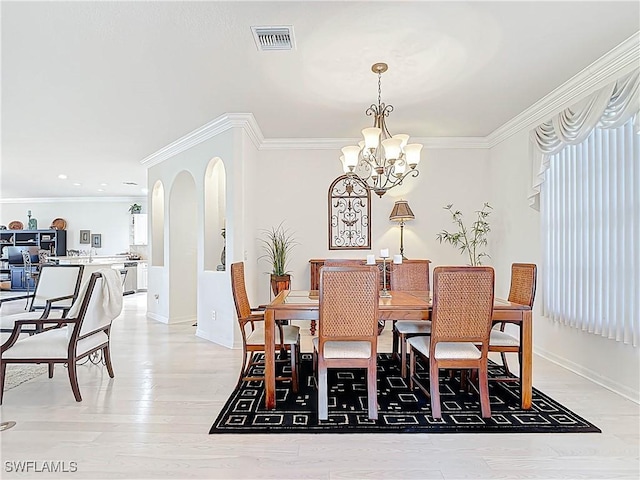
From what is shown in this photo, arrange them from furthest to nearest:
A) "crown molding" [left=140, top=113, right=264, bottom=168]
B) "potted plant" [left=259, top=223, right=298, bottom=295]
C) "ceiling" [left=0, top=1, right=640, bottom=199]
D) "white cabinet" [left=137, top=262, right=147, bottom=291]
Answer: "white cabinet" [left=137, top=262, right=147, bottom=291] → "potted plant" [left=259, top=223, right=298, bottom=295] → "crown molding" [left=140, top=113, right=264, bottom=168] → "ceiling" [left=0, top=1, right=640, bottom=199]

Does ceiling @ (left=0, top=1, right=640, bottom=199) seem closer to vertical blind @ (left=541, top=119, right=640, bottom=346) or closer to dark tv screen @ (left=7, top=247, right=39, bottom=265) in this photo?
vertical blind @ (left=541, top=119, right=640, bottom=346)

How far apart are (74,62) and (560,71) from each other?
4.01m

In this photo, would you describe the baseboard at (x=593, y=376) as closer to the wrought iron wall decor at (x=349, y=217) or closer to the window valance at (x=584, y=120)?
the window valance at (x=584, y=120)

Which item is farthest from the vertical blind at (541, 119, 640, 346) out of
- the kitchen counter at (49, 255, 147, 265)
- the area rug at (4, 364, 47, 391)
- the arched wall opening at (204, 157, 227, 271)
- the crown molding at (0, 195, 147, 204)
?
the crown molding at (0, 195, 147, 204)

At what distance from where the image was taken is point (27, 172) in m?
7.43

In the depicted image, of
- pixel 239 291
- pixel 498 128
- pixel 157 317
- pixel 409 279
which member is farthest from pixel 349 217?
pixel 157 317

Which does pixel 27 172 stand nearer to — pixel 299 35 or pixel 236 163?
pixel 236 163

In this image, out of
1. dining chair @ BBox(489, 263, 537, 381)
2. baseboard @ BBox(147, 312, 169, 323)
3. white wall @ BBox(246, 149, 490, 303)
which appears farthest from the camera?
baseboard @ BBox(147, 312, 169, 323)

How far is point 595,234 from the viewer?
335 centimetres

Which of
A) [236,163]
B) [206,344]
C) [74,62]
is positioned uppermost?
[74,62]

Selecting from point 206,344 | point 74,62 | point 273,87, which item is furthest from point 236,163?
point 206,344

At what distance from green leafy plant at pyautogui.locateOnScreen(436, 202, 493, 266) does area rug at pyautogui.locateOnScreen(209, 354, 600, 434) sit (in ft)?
8.02

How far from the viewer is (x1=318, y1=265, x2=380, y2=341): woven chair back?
257cm

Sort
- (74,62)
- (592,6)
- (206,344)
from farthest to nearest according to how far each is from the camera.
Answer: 1. (206,344)
2. (74,62)
3. (592,6)
